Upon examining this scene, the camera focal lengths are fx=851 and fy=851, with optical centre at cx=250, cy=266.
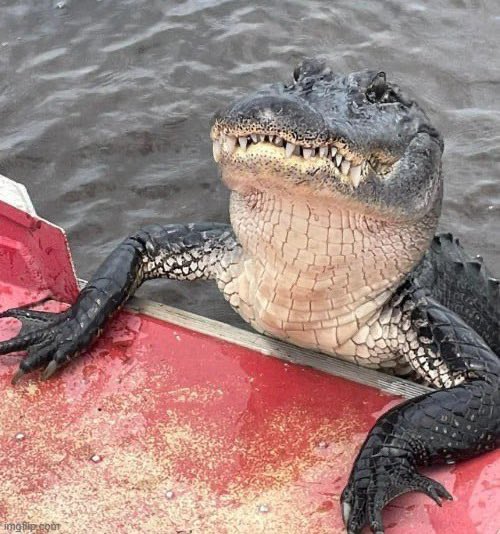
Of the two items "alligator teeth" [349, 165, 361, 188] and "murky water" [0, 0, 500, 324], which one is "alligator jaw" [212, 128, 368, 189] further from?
"murky water" [0, 0, 500, 324]

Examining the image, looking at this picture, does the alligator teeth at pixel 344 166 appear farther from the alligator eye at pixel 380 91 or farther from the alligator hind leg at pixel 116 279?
the alligator hind leg at pixel 116 279

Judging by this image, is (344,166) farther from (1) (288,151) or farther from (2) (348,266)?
(2) (348,266)

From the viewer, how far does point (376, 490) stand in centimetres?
242

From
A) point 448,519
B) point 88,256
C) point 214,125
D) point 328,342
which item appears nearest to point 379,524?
point 448,519

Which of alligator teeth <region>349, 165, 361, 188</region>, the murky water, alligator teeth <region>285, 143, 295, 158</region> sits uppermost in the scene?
alligator teeth <region>285, 143, 295, 158</region>

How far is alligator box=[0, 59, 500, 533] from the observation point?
7.51 feet

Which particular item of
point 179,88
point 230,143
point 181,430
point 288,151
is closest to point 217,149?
point 230,143

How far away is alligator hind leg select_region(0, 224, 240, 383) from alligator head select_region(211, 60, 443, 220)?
858 millimetres

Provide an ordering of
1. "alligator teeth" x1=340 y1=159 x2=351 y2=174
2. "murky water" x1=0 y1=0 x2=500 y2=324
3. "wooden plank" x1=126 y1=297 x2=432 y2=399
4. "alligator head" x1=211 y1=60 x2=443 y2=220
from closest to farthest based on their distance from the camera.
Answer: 1. "alligator head" x1=211 y1=60 x2=443 y2=220
2. "alligator teeth" x1=340 y1=159 x2=351 y2=174
3. "wooden plank" x1=126 y1=297 x2=432 y2=399
4. "murky water" x1=0 y1=0 x2=500 y2=324

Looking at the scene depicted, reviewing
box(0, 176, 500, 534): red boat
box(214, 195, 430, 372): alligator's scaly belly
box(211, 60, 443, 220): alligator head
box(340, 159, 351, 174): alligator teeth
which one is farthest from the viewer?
box(214, 195, 430, 372): alligator's scaly belly

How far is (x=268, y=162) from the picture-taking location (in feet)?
7.27


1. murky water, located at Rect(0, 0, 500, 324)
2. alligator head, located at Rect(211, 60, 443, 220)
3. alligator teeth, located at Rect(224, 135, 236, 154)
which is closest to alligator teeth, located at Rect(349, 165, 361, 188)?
alligator head, located at Rect(211, 60, 443, 220)

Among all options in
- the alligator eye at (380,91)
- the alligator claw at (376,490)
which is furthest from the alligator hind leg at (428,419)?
the alligator eye at (380,91)

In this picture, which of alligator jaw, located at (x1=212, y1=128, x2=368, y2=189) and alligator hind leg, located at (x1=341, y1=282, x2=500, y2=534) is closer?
alligator jaw, located at (x1=212, y1=128, x2=368, y2=189)
